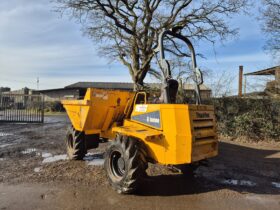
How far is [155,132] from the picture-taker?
5605 millimetres

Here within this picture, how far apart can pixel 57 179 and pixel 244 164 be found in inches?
206

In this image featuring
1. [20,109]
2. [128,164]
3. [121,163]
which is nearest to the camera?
[128,164]

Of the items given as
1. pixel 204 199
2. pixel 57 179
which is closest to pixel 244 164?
pixel 204 199

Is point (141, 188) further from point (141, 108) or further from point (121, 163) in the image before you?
point (141, 108)

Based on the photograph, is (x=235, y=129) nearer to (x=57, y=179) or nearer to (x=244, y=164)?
(x=244, y=164)

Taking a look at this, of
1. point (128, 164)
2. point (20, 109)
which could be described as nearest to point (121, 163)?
point (128, 164)

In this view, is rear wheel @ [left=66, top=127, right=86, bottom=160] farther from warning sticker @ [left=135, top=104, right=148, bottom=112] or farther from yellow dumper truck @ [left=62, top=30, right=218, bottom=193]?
warning sticker @ [left=135, top=104, right=148, bottom=112]

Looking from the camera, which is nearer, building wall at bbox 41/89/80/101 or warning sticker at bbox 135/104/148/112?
warning sticker at bbox 135/104/148/112

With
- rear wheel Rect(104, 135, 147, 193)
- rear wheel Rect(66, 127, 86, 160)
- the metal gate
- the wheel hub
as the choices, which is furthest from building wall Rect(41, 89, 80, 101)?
rear wheel Rect(104, 135, 147, 193)

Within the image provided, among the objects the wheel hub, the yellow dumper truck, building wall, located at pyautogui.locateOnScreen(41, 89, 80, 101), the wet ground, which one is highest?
building wall, located at pyautogui.locateOnScreen(41, 89, 80, 101)

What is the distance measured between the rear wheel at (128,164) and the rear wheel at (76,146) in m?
2.09

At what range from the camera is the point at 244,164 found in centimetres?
857

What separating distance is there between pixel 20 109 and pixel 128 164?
2061 cm

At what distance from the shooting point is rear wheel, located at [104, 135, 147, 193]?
5.50 metres
